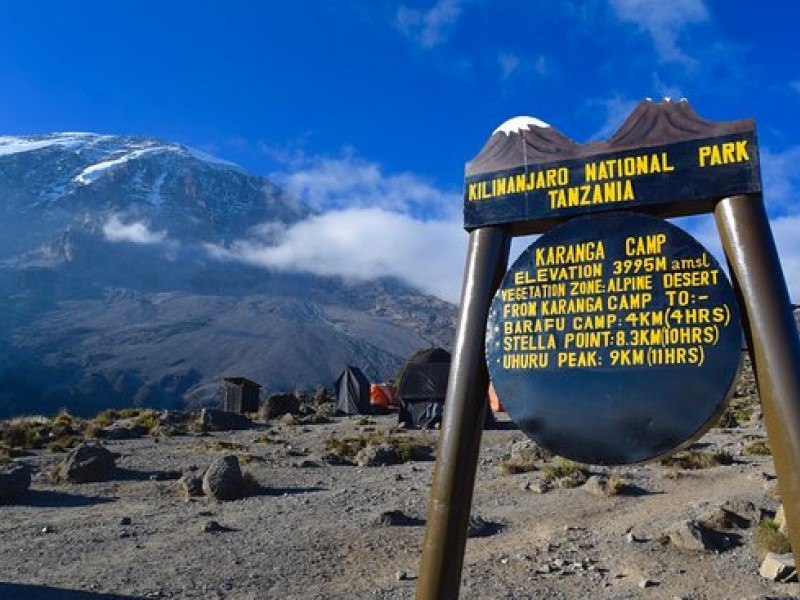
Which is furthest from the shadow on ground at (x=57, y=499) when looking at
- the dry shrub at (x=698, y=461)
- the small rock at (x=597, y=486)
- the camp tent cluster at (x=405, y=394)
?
the dry shrub at (x=698, y=461)

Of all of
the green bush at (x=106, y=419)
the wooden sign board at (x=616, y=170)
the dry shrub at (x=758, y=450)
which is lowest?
the green bush at (x=106, y=419)

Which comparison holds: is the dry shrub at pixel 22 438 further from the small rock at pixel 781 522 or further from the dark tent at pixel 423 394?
the small rock at pixel 781 522

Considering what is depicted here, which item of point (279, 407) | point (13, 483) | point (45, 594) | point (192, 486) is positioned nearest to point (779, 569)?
point (45, 594)

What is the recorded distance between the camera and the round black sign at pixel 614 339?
3.92 m

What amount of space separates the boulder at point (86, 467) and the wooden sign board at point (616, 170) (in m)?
12.8

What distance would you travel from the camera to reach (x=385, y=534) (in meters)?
9.87

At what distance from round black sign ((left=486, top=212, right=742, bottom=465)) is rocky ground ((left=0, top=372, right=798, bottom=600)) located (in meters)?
3.94

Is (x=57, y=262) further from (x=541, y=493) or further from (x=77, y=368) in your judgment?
(x=541, y=493)

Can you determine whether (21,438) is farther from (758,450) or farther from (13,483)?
(758,450)

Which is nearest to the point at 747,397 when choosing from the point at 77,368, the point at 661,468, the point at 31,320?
the point at 661,468

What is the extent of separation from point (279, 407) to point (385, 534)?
79.3 ft

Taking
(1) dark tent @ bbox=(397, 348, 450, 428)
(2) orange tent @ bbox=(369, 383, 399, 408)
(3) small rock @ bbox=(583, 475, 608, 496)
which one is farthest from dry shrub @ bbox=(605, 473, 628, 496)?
(2) orange tent @ bbox=(369, 383, 399, 408)

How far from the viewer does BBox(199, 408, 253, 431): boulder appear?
26297mm

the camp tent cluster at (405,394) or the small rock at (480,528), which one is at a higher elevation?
the camp tent cluster at (405,394)
